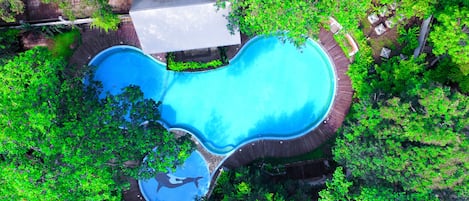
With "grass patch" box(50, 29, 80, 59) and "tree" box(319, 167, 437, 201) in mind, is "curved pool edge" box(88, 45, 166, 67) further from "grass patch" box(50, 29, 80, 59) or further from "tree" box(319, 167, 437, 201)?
"tree" box(319, 167, 437, 201)

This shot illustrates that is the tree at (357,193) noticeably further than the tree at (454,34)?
Yes

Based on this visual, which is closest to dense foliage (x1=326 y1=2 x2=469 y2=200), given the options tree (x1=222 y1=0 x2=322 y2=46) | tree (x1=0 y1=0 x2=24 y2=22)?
tree (x1=222 y1=0 x2=322 y2=46)

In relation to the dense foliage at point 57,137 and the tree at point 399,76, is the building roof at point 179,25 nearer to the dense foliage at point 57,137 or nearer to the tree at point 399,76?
the dense foliage at point 57,137

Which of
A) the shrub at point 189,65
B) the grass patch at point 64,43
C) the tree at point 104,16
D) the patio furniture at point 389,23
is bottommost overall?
the shrub at point 189,65

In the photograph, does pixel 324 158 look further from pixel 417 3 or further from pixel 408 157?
pixel 417 3

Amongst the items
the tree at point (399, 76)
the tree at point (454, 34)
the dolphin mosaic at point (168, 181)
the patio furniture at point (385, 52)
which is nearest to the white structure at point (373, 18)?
the patio furniture at point (385, 52)

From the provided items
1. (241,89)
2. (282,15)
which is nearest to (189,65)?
(241,89)
